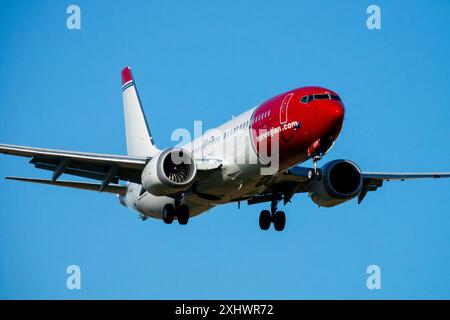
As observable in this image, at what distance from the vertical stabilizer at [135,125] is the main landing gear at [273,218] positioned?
8100 millimetres

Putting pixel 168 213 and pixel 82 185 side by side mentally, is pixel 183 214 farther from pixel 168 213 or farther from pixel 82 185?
pixel 82 185

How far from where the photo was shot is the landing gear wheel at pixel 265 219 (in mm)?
44562

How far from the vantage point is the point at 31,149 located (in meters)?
38.7

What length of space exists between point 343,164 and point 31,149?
570 inches

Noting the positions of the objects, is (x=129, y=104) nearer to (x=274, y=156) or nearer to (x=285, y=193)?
(x=285, y=193)

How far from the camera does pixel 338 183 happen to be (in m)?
43.1

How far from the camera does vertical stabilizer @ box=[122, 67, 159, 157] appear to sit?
50875 millimetres

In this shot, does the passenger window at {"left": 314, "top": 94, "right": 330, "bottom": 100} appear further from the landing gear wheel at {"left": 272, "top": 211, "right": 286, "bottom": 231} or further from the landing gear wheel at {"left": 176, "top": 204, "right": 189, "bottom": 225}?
the landing gear wheel at {"left": 272, "top": 211, "right": 286, "bottom": 231}

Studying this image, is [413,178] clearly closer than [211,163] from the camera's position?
No

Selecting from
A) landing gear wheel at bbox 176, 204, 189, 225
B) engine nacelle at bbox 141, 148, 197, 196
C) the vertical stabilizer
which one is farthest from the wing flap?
the vertical stabilizer
